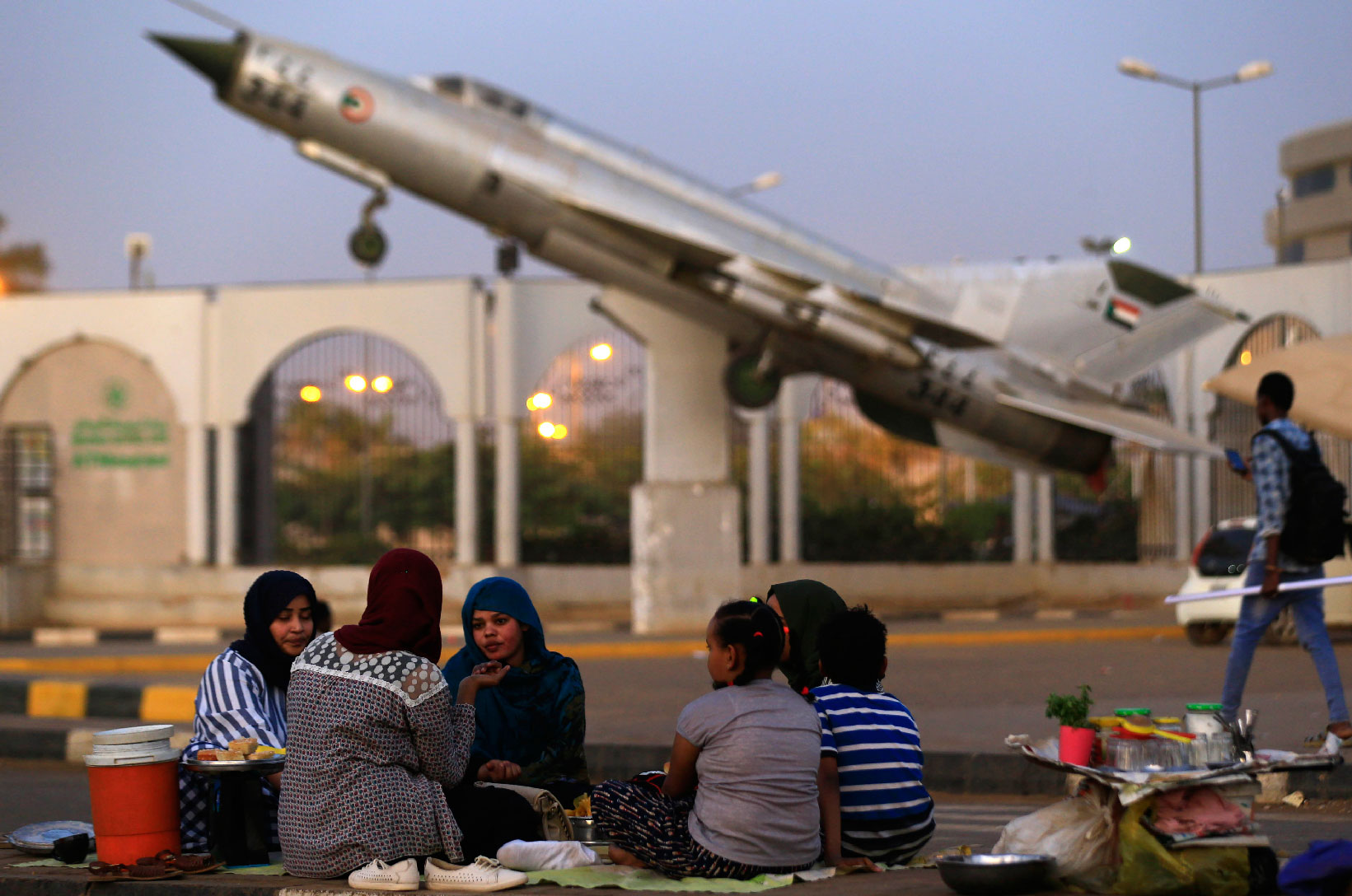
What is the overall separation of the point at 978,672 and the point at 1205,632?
3.62 metres

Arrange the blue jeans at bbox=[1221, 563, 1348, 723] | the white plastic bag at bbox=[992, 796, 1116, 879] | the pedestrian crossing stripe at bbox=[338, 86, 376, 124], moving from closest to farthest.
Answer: the white plastic bag at bbox=[992, 796, 1116, 879] → the blue jeans at bbox=[1221, 563, 1348, 723] → the pedestrian crossing stripe at bbox=[338, 86, 376, 124]

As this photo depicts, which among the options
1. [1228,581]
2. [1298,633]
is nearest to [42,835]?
[1298,633]

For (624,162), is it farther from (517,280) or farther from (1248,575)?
(1248,575)

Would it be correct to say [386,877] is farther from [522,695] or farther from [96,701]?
[96,701]

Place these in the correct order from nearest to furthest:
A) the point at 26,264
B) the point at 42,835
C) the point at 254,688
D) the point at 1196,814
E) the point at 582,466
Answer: the point at 1196,814, the point at 254,688, the point at 42,835, the point at 582,466, the point at 26,264

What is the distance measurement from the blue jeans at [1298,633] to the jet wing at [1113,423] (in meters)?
11.1

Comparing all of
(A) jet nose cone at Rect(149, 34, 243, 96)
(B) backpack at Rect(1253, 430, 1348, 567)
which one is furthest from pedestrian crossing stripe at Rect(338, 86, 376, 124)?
(B) backpack at Rect(1253, 430, 1348, 567)

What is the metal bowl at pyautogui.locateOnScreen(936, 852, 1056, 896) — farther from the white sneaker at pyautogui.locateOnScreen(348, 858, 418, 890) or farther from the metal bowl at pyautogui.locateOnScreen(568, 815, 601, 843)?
the white sneaker at pyautogui.locateOnScreen(348, 858, 418, 890)

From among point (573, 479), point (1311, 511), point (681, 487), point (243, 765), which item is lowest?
point (243, 765)

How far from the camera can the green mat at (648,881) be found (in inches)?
185

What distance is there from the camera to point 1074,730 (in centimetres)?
479

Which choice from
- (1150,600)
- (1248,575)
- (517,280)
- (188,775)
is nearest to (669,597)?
(517,280)

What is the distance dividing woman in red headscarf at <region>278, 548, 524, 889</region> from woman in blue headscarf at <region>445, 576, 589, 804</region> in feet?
2.70

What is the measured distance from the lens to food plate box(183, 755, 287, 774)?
16.6 feet
